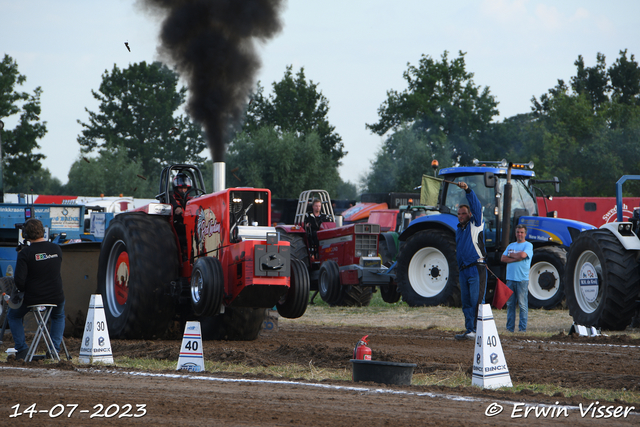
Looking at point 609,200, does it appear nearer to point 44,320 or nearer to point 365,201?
point 365,201

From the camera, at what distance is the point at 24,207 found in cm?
1393

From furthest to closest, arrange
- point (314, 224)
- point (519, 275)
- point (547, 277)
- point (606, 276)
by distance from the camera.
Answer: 1. point (314, 224)
2. point (547, 277)
3. point (519, 275)
4. point (606, 276)

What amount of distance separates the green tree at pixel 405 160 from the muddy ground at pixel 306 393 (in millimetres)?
38793

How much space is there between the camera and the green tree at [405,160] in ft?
156

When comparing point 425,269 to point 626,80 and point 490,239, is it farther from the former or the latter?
point 626,80

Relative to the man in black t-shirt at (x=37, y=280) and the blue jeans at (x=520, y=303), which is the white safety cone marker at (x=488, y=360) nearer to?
the man in black t-shirt at (x=37, y=280)

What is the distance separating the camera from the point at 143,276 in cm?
862

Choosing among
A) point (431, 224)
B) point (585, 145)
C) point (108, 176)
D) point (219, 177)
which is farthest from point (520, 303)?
point (108, 176)

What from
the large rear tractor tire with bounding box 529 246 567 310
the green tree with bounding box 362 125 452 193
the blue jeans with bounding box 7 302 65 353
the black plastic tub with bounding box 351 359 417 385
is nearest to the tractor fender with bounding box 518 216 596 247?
the large rear tractor tire with bounding box 529 246 567 310

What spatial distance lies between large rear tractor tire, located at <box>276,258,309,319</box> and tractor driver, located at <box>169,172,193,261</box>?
1548 mm

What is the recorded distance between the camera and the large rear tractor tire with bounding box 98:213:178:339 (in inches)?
340

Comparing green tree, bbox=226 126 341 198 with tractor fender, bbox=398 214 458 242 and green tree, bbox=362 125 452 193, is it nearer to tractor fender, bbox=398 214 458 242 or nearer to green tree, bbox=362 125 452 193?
green tree, bbox=362 125 452 193

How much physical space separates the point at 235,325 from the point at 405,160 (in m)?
39.7

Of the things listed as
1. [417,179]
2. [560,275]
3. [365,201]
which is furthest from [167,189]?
[417,179]
